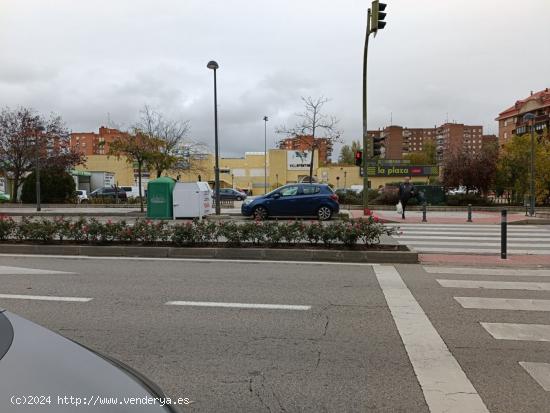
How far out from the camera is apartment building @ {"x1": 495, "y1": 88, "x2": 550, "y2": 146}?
8962 cm

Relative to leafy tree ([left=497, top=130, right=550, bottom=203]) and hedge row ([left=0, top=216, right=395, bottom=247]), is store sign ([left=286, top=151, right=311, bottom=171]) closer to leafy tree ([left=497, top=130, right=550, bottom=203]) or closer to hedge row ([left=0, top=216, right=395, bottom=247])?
leafy tree ([left=497, top=130, right=550, bottom=203])

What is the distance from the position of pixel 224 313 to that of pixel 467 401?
124 inches

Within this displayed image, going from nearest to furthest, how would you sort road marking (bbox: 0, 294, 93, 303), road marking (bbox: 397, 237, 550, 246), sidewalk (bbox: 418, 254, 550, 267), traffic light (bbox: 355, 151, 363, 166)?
road marking (bbox: 0, 294, 93, 303) → sidewalk (bbox: 418, 254, 550, 267) → road marking (bbox: 397, 237, 550, 246) → traffic light (bbox: 355, 151, 363, 166)

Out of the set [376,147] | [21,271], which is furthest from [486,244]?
[21,271]

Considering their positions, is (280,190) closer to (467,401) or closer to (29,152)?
(467,401)

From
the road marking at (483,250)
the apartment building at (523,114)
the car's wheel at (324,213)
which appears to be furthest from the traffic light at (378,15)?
the apartment building at (523,114)

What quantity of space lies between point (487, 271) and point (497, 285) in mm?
1404

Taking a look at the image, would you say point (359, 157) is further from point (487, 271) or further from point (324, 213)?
point (487, 271)

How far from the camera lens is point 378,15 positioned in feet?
57.0

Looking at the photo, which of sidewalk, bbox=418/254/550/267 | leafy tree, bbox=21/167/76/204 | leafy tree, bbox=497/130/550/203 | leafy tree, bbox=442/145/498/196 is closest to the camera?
sidewalk, bbox=418/254/550/267

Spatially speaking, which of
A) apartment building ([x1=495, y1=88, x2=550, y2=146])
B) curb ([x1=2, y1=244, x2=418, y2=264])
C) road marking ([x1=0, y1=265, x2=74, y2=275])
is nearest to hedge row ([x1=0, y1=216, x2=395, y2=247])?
curb ([x1=2, y1=244, x2=418, y2=264])

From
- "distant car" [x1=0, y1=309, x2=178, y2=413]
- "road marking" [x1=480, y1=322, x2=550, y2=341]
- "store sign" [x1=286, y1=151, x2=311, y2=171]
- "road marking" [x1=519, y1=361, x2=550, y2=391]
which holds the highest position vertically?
"store sign" [x1=286, y1=151, x2=311, y2=171]

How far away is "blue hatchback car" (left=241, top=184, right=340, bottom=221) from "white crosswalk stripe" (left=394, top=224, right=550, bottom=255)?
→ 3.74 meters

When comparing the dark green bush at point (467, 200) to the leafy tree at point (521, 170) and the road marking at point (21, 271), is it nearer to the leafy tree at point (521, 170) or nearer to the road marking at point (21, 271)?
the leafy tree at point (521, 170)
